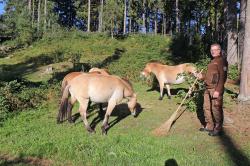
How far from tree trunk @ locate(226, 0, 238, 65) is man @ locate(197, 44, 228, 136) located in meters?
10.1

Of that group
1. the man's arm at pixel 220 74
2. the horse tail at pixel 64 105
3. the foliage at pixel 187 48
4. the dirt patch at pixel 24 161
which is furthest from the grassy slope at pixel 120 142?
the foliage at pixel 187 48

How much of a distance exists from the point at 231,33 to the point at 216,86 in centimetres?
1049

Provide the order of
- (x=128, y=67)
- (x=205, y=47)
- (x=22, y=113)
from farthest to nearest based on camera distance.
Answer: (x=205, y=47), (x=128, y=67), (x=22, y=113)

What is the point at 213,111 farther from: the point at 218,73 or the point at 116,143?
the point at 116,143

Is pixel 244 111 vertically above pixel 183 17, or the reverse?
pixel 183 17

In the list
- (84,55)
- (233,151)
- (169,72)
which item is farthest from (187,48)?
(233,151)

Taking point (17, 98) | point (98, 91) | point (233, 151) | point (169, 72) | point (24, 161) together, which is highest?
point (169, 72)

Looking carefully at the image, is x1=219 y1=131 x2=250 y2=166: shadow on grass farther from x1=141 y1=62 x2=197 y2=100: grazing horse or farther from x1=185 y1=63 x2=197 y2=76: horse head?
x1=141 y1=62 x2=197 y2=100: grazing horse

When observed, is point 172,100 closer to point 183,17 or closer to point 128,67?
point 128,67

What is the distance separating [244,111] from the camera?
11.3 meters

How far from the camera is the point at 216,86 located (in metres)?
9.66

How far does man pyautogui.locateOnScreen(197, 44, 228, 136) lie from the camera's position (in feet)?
31.4

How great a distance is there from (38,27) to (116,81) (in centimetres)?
4028

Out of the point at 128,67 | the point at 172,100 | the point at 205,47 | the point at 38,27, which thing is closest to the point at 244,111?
the point at 172,100
